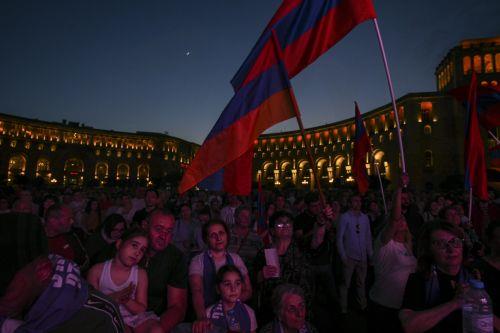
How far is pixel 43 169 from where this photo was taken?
8494cm

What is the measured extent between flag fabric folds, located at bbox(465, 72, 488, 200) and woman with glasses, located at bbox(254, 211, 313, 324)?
12.5 feet

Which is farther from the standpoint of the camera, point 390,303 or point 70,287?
point 390,303

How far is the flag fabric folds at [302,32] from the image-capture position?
4316 millimetres

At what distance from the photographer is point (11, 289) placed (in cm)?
182

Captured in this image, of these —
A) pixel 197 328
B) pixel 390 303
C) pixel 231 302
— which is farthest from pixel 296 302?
pixel 390 303

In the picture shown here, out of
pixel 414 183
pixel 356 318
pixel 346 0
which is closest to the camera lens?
pixel 346 0

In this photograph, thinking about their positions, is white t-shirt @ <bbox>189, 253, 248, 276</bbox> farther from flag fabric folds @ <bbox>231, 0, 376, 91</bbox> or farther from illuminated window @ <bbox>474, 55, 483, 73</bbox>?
illuminated window @ <bbox>474, 55, 483, 73</bbox>

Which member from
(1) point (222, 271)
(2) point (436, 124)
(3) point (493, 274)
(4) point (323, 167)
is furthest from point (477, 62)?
(1) point (222, 271)

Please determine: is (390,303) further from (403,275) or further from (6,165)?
(6,165)

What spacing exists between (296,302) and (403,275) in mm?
1833

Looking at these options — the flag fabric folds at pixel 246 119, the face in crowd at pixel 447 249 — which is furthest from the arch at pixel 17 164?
the face in crowd at pixel 447 249

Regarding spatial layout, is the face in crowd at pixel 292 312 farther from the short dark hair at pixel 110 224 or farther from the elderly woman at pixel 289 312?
the short dark hair at pixel 110 224

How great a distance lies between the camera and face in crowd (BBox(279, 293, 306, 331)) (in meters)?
2.92

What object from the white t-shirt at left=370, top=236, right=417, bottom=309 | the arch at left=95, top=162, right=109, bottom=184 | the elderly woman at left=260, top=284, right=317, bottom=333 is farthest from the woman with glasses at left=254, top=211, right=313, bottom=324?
the arch at left=95, top=162, right=109, bottom=184
